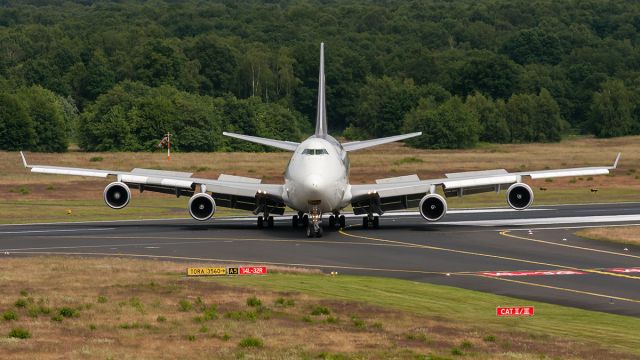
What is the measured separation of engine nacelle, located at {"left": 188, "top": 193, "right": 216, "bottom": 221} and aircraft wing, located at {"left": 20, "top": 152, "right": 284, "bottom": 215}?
57 cm

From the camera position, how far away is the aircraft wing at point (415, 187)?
2687 inches

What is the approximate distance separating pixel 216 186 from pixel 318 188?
27.3 feet

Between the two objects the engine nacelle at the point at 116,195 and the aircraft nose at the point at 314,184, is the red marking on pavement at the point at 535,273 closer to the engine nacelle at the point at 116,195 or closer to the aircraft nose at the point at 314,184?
the aircraft nose at the point at 314,184

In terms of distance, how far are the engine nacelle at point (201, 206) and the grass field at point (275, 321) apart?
59.3ft

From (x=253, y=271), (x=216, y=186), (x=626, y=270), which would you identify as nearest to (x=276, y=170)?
(x=216, y=186)

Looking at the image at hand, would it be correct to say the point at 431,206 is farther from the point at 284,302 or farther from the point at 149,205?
the point at 149,205

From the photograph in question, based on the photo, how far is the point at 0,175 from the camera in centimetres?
12494

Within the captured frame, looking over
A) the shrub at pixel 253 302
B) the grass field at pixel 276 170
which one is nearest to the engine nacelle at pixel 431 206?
the grass field at pixel 276 170

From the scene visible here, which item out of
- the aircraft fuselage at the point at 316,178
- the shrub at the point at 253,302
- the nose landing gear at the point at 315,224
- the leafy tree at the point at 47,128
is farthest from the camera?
the leafy tree at the point at 47,128

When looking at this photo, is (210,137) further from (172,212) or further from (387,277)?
(387,277)

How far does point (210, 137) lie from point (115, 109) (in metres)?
14.0

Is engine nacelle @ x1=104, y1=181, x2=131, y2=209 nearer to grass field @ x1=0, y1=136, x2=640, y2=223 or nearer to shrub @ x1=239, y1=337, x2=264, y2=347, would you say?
grass field @ x1=0, y1=136, x2=640, y2=223

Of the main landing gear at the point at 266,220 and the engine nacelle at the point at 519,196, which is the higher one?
the engine nacelle at the point at 519,196

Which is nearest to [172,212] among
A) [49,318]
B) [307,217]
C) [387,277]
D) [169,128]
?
[307,217]
